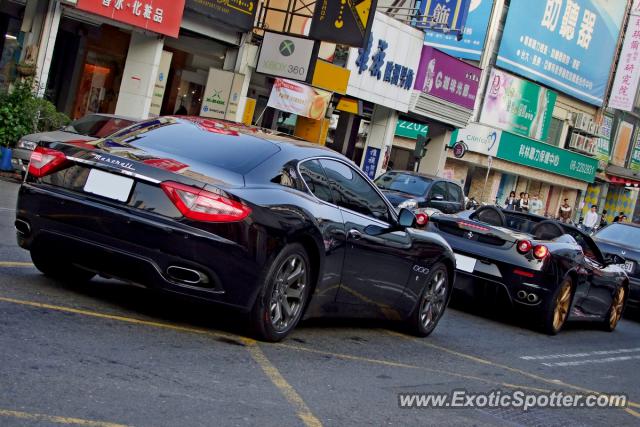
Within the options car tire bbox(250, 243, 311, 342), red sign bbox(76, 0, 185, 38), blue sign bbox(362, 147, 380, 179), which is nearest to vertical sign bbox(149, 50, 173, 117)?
red sign bbox(76, 0, 185, 38)

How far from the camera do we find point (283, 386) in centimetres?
579

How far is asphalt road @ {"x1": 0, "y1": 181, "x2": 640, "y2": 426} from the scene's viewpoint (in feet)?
15.6

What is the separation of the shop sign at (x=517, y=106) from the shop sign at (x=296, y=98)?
20170 mm

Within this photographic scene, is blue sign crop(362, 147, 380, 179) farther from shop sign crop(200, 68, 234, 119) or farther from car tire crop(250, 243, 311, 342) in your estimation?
car tire crop(250, 243, 311, 342)

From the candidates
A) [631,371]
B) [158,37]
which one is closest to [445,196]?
[158,37]

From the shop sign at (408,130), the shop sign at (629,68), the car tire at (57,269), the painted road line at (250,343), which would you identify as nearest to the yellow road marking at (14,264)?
the car tire at (57,269)

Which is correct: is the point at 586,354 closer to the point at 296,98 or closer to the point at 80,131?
the point at 80,131

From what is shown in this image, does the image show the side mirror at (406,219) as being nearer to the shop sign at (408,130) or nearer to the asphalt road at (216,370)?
the asphalt road at (216,370)

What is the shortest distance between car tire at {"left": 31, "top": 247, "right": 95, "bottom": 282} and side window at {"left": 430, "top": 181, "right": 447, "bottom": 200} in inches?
556

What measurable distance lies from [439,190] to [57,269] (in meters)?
15.0

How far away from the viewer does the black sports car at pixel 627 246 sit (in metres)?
16.4

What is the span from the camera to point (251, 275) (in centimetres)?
638

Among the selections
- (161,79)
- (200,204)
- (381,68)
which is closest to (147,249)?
(200,204)

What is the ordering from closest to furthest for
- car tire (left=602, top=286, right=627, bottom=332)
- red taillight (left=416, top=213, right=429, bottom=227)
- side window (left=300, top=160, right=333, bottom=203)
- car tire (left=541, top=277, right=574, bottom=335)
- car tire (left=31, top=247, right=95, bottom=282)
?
side window (left=300, top=160, right=333, bottom=203) → car tire (left=31, top=247, right=95, bottom=282) → car tire (left=541, top=277, right=574, bottom=335) → red taillight (left=416, top=213, right=429, bottom=227) → car tire (left=602, top=286, right=627, bottom=332)
